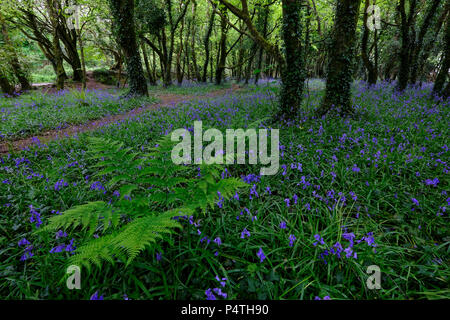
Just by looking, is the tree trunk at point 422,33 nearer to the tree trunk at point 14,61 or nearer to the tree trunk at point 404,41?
the tree trunk at point 404,41

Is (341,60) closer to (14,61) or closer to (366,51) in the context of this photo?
(366,51)

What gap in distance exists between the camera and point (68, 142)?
497 cm

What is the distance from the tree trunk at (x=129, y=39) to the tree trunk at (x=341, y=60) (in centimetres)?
1019

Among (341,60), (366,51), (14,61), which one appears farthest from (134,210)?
(14,61)

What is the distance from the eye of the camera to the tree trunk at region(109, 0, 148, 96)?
420 inches

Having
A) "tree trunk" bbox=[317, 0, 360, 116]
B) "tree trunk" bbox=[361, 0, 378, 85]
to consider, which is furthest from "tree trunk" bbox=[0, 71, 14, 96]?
"tree trunk" bbox=[361, 0, 378, 85]

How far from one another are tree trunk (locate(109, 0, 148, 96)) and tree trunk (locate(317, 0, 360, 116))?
10.2 metres

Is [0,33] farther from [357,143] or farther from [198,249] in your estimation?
[357,143]

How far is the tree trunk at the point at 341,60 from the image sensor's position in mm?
5258

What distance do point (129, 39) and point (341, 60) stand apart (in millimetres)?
→ 11213

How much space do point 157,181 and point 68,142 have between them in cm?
446

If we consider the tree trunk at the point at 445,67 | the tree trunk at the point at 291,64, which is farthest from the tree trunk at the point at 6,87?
the tree trunk at the point at 445,67
